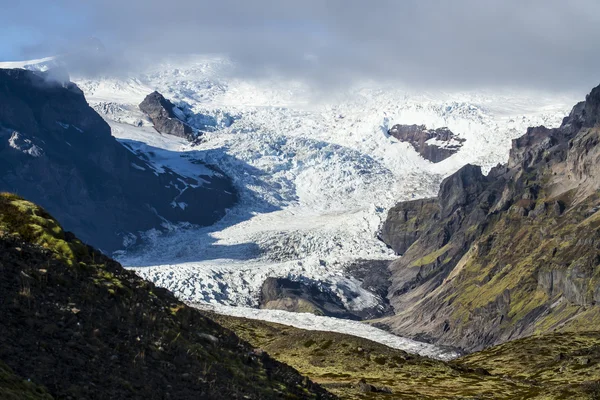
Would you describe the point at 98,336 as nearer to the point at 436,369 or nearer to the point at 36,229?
the point at 36,229

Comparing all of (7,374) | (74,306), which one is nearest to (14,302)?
(74,306)

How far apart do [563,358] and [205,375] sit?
11714cm

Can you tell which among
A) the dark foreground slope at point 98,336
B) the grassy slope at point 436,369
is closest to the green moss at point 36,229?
the dark foreground slope at point 98,336

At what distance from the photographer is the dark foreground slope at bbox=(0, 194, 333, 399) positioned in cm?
2827

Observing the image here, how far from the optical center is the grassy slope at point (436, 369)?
278 feet

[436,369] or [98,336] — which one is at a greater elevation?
[98,336]

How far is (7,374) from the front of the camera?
84.3 feet

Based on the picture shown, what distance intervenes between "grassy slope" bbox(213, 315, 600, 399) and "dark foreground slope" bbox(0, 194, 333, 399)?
37456 mm

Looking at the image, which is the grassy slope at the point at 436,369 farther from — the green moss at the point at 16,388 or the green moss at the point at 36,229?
the green moss at the point at 16,388

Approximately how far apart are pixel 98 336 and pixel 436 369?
88.4 meters

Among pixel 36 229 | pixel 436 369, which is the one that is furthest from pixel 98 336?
pixel 436 369

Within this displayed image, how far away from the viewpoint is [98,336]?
31359 millimetres

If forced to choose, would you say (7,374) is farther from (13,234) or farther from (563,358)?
(563,358)

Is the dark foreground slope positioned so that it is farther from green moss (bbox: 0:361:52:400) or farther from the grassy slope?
the grassy slope
